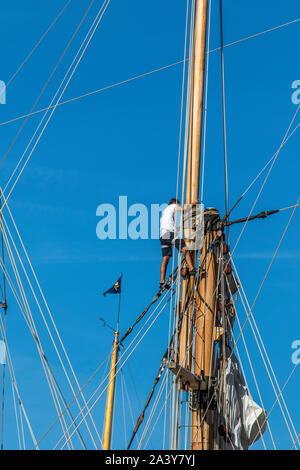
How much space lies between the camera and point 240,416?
86.7ft

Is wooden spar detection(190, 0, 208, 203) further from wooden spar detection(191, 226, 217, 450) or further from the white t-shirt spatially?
wooden spar detection(191, 226, 217, 450)

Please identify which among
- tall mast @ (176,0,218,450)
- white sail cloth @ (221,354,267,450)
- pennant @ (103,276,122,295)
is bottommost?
white sail cloth @ (221,354,267,450)

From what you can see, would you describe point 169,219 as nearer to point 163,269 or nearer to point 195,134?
point 163,269

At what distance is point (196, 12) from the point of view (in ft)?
95.6

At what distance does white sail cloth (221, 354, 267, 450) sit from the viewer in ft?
85.6

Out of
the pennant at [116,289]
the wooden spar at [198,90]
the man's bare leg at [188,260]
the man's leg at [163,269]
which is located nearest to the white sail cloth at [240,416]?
the man's bare leg at [188,260]

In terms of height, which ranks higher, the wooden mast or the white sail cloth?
the wooden mast

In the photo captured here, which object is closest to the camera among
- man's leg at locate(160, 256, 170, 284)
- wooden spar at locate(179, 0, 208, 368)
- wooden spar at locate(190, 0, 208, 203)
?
wooden spar at locate(179, 0, 208, 368)

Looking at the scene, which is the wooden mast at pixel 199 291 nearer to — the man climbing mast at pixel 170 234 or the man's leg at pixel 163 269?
the man climbing mast at pixel 170 234

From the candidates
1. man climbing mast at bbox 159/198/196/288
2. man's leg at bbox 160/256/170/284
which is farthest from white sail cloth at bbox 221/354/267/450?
man climbing mast at bbox 159/198/196/288

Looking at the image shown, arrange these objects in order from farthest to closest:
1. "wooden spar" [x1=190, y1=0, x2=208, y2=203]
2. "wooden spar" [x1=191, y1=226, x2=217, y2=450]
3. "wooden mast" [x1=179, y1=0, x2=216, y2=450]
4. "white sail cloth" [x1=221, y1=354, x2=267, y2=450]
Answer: "wooden spar" [x1=190, y1=0, x2=208, y2=203] → "white sail cloth" [x1=221, y1=354, x2=267, y2=450] → "wooden mast" [x1=179, y1=0, x2=216, y2=450] → "wooden spar" [x1=191, y1=226, x2=217, y2=450]

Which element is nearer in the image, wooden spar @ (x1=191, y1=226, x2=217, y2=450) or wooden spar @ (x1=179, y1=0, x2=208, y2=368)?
wooden spar @ (x1=191, y1=226, x2=217, y2=450)

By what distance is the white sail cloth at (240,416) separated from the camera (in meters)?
26.1
